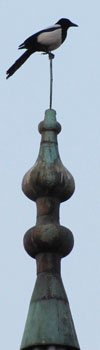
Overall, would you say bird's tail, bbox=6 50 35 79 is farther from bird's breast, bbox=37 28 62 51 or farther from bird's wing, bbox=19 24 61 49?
bird's breast, bbox=37 28 62 51

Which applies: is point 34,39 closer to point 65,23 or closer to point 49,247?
point 65,23

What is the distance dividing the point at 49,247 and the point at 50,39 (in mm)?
2966

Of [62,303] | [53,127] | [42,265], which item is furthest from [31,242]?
[53,127]

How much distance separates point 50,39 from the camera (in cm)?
762

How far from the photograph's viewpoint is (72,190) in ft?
19.8

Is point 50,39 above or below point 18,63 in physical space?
above

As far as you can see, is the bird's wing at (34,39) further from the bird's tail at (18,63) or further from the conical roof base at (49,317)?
the conical roof base at (49,317)

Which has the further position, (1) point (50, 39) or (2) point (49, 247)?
(1) point (50, 39)

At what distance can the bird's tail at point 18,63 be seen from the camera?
768 cm

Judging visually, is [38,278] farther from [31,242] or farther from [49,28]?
[49,28]

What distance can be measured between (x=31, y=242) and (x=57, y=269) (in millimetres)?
317

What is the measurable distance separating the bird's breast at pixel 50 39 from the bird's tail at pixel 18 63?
0.70 feet

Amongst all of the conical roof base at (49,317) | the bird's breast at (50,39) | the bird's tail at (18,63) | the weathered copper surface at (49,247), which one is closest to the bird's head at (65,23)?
the bird's breast at (50,39)

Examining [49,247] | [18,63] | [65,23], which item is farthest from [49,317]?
[65,23]
